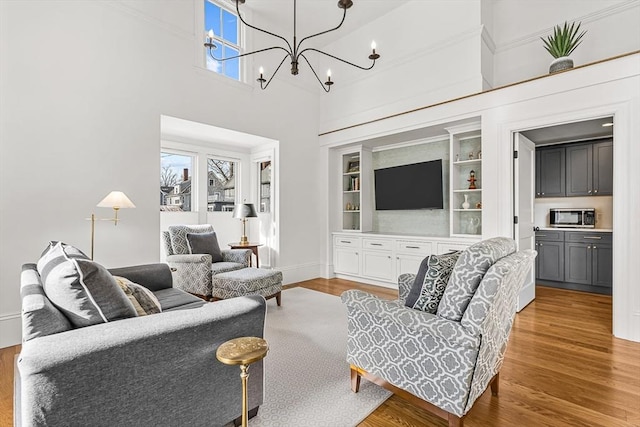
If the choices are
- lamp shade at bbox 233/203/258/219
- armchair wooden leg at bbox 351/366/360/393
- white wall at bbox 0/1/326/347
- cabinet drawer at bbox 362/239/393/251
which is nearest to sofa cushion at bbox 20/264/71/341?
armchair wooden leg at bbox 351/366/360/393

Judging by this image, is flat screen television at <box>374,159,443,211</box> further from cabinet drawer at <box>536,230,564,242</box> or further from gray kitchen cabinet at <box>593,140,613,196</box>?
gray kitchen cabinet at <box>593,140,613,196</box>

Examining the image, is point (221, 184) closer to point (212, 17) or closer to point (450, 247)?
point (212, 17)

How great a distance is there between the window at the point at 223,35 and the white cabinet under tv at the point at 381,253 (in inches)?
122

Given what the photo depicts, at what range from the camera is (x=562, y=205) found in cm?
509

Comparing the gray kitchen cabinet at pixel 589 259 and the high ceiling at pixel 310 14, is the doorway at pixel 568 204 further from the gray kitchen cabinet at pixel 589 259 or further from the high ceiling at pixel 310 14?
the high ceiling at pixel 310 14

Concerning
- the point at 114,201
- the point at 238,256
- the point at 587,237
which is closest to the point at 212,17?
the point at 114,201

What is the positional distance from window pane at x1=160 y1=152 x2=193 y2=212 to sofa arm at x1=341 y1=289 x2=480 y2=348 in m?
3.96

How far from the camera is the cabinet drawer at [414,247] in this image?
4.39 metres

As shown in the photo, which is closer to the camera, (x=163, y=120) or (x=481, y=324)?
(x=481, y=324)

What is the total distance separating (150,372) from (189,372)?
0.56ft

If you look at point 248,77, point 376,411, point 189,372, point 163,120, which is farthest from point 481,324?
point 248,77

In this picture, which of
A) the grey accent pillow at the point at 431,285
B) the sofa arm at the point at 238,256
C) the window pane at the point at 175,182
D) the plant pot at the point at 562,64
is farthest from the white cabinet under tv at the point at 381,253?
the window pane at the point at 175,182

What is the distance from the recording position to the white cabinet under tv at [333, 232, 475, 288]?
4.34 meters

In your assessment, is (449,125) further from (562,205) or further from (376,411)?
(376,411)
